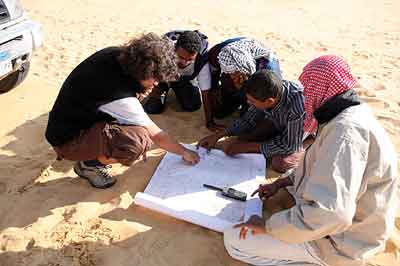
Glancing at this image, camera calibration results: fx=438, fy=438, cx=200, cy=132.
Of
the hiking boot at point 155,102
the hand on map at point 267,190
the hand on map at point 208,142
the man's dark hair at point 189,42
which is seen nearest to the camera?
the hand on map at point 267,190

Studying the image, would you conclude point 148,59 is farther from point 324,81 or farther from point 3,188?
point 3,188

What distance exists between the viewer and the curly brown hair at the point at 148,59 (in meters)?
2.66

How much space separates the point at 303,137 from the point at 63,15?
224 inches

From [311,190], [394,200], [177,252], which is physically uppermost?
[311,190]

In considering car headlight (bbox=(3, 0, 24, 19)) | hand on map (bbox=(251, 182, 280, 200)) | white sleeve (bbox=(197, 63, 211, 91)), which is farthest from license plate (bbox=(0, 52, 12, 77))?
hand on map (bbox=(251, 182, 280, 200))

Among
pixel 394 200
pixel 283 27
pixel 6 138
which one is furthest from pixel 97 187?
pixel 283 27

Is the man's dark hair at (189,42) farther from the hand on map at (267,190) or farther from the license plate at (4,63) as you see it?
the license plate at (4,63)

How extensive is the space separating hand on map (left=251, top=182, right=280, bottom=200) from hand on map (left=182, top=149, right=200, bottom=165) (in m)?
0.56

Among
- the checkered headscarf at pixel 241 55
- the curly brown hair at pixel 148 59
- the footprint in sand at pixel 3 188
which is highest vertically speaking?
the curly brown hair at pixel 148 59

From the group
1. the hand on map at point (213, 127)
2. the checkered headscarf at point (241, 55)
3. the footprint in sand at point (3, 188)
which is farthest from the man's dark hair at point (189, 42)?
the footprint in sand at point (3, 188)

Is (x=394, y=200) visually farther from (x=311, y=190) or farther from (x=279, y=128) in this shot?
(x=279, y=128)

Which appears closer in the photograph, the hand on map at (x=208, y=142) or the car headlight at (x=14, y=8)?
the hand on map at (x=208, y=142)

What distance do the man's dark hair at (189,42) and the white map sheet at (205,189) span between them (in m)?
0.81

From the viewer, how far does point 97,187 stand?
3.18 meters
